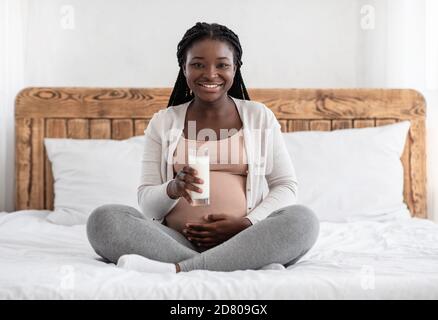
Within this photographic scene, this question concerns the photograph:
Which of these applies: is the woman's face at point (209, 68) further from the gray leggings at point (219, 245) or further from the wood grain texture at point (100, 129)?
the wood grain texture at point (100, 129)

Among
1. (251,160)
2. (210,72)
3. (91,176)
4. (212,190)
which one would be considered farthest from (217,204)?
(91,176)

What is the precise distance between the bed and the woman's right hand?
0.75 ft

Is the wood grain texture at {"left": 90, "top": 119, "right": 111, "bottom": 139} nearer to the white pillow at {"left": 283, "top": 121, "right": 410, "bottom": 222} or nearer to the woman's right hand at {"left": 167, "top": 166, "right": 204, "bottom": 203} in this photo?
the white pillow at {"left": 283, "top": 121, "right": 410, "bottom": 222}

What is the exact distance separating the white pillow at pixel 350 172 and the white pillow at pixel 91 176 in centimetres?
63

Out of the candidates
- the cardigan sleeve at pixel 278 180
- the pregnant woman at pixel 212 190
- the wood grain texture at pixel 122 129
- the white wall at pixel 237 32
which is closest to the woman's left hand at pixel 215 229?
the pregnant woman at pixel 212 190

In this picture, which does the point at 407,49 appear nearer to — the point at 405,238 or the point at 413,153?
the point at 413,153

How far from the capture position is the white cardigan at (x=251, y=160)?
5.60ft

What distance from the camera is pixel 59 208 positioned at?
246 centimetres

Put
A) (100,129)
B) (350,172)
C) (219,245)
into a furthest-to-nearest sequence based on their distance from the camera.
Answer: (100,129), (350,172), (219,245)

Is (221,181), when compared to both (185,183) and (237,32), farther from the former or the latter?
(237,32)

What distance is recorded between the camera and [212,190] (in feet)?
5.51

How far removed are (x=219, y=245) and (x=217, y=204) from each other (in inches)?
8.7

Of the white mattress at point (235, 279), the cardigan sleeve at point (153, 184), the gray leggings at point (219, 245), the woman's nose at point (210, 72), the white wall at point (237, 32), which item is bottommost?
the white mattress at point (235, 279)
